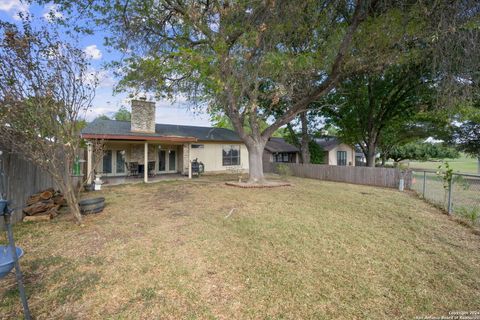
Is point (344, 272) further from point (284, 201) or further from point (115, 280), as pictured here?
point (284, 201)

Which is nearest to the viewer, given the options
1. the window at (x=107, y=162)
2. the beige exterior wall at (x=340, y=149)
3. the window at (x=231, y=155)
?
the window at (x=107, y=162)

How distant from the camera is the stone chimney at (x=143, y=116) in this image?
14180 millimetres

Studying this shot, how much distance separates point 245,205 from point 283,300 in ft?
15.0

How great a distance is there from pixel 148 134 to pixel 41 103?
910 centimetres

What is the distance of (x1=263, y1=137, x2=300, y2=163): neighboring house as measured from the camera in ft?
73.7

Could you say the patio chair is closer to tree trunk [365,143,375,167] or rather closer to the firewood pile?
the firewood pile

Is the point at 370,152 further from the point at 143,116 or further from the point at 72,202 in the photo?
the point at 72,202

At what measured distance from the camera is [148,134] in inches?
555

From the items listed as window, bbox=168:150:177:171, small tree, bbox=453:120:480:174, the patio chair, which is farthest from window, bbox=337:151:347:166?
the patio chair

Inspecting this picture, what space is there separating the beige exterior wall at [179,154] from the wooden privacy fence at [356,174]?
458 centimetres

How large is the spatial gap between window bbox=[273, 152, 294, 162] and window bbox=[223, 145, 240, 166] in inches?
222

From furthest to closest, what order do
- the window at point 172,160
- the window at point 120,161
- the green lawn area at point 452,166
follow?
the green lawn area at point 452,166 → the window at point 172,160 → the window at point 120,161

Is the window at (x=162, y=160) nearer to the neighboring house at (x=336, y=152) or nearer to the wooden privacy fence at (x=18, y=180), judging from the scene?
the wooden privacy fence at (x=18, y=180)

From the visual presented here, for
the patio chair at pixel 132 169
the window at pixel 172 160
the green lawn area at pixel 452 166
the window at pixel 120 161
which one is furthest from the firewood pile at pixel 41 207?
the green lawn area at pixel 452 166
